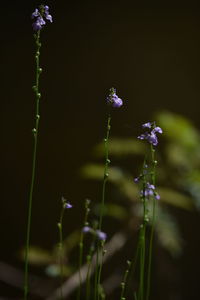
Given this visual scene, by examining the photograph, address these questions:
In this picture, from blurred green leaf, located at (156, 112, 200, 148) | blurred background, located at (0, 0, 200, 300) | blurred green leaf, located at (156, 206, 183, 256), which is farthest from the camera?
blurred background, located at (0, 0, 200, 300)

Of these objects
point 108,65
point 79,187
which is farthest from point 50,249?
point 108,65

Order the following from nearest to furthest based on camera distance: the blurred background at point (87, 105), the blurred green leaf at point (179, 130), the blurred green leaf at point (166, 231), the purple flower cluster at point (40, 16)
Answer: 1. the purple flower cluster at point (40, 16)
2. the blurred green leaf at point (166, 231)
3. the blurred green leaf at point (179, 130)
4. the blurred background at point (87, 105)

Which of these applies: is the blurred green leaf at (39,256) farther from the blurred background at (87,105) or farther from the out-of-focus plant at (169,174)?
the out-of-focus plant at (169,174)

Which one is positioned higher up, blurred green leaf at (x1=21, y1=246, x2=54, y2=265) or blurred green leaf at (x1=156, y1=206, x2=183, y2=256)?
blurred green leaf at (x1=156, y1=206, x2=183, y2=256)

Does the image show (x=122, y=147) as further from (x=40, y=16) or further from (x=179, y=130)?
(x=40, y=16)

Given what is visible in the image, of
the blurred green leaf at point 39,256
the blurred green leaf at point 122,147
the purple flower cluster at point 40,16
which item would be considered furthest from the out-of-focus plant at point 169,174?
the purple flower cluster at point 40,16

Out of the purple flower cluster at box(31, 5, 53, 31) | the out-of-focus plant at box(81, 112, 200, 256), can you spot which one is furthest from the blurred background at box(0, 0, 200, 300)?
the purple flower cluster at box(31, 5, 53, 31)

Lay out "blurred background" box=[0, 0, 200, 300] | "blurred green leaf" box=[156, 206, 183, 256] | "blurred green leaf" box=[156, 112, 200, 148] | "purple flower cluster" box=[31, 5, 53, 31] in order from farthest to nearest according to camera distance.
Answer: "blurred background" box=[0, 0, 200, 300]
"blurred green leaf" box=[156, 112, 200, 148]
"blurred green leaf" box=[156, 206, 183, 256]
"purple flower cluster" box=[31, 5, 53, 31]

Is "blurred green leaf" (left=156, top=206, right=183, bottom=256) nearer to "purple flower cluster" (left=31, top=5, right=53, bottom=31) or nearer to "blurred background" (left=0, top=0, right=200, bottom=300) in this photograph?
"blurred background" (left=0, top=0, right=200, bottom=300)

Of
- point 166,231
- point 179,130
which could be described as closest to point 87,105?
point 179,130
